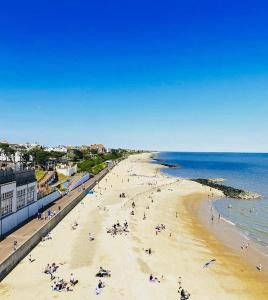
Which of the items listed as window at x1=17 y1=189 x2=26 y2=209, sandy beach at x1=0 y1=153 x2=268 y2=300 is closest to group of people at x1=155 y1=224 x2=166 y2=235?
sandy beach at x1=0 y1=153 x2=268 y2=300

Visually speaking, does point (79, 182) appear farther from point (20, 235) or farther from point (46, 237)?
point (20, 235)

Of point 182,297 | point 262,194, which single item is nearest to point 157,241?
point 182,297

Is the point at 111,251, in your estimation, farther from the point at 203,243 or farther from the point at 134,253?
the point at 203,243

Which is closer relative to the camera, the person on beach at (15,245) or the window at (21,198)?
the person on beach at (15,245)

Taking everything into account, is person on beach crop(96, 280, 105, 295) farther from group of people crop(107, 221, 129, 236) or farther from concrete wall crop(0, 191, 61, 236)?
group of people crop(107, 221, 129, 236)

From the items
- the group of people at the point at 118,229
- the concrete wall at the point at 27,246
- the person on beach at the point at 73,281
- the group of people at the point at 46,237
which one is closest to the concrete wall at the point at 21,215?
the concrete wall at the point at 27,246

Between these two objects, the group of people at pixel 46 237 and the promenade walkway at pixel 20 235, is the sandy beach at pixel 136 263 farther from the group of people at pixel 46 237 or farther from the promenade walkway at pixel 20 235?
the promenade walkway at pixel 20 235

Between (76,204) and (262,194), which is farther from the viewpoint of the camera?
(262,194)

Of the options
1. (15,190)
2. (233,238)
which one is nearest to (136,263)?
(15,190)
